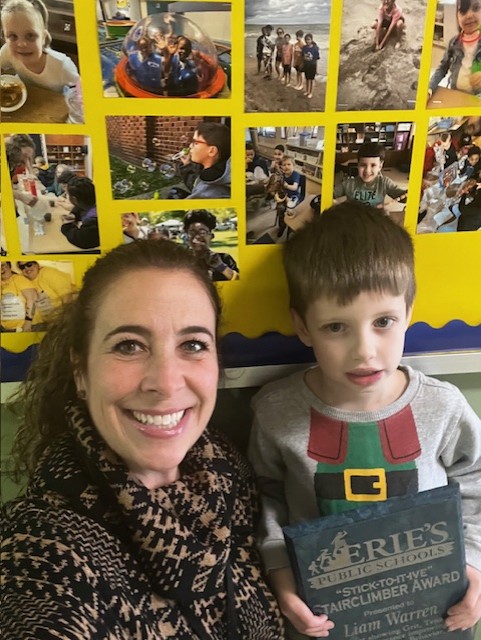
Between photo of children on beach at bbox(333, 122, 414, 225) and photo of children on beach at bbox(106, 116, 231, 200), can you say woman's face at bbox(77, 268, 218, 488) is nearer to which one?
photo of children on beach at bbox(106, 116, 231, 200)

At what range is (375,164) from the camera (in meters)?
1.12

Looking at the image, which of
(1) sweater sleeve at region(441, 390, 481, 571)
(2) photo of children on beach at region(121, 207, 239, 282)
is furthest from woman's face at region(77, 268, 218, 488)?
(1) sweater sleeve at region(441, 390, 481, 571)

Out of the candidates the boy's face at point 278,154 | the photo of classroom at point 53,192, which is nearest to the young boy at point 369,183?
the boy's face at point 278,154

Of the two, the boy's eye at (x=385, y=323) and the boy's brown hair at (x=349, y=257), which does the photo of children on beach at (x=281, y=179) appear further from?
the boy's eye at (x=385, y=323)

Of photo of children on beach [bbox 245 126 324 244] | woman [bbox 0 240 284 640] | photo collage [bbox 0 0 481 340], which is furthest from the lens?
photo of children on beach [bbox 245 126 324 244]

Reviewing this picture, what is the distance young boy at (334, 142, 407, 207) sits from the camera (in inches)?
43.4

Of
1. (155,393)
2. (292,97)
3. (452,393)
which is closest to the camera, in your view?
(155,393)

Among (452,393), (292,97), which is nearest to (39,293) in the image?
(292,97)

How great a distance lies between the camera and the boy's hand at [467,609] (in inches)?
41.5

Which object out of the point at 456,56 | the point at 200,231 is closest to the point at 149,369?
the point at 200,231

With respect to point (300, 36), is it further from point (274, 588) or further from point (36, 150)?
point (274, 588)

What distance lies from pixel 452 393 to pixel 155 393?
22.4 inches

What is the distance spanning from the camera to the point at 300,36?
39.7 inches

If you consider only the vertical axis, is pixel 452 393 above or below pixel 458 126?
below
